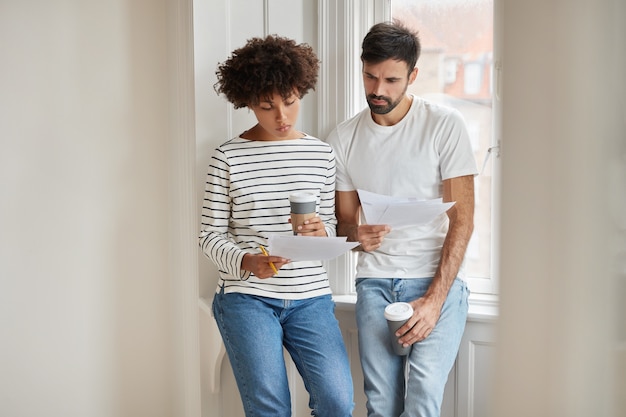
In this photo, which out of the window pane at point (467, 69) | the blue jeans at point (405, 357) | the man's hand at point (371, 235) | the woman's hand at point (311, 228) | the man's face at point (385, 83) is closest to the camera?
the woman's hand at point (311, 228)

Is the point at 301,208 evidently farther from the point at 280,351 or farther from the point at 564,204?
the point at 564,204

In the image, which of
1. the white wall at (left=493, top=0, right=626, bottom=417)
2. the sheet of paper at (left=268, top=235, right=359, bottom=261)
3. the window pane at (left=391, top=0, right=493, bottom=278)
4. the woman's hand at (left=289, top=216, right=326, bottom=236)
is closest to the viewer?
the white wall at (left=493, top=0, right=626, bottom=417)

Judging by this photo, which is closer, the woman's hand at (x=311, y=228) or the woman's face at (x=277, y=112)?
the woman's hand at (x=311, y=228)

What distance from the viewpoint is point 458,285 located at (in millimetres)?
2221

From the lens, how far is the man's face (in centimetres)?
→ 224

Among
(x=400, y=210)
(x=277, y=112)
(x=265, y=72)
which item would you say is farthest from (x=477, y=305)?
(x=265, y=72)

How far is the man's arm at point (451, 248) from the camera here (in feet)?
6.88

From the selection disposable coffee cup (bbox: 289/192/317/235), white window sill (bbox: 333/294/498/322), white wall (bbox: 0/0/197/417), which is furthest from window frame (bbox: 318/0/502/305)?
disposable coffee cup (bbox: 289/192/317/235)

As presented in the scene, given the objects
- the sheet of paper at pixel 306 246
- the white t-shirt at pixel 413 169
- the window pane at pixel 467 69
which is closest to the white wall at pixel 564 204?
the sheet of paper at pixel 306 246

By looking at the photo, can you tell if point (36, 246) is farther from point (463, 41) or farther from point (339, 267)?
point (463, 41)

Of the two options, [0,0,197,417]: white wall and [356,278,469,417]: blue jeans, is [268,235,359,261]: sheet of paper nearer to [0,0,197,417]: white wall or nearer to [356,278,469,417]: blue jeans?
[356,278,469,417]: blue jeans

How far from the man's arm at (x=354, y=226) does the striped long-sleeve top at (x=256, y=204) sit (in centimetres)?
11

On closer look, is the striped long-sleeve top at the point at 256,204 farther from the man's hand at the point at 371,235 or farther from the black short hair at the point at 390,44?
the black short hair at the point at 390,44

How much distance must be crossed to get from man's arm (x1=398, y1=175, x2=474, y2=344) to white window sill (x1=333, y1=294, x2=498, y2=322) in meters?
0.23
